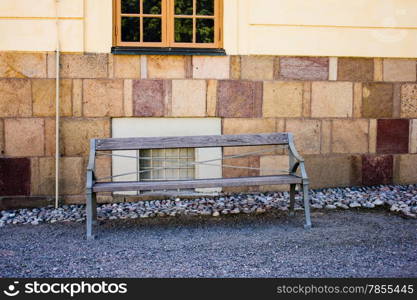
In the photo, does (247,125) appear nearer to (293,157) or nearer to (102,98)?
(293,157)

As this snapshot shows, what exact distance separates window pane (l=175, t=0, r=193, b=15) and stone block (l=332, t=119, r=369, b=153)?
2508 mm

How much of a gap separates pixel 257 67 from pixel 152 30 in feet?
4.90

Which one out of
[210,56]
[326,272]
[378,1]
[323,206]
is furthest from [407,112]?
[326,272]

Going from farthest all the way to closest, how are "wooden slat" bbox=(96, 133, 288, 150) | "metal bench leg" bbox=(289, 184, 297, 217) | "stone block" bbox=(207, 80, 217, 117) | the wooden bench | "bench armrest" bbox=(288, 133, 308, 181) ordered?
"stone block" bbox=(207, 80, 217, 117), "metal bench leg" bbox=(289, 184, 297, 217), "wooden slat" bbox=(96, 133, 288, 150), "bench armrest" bbox=(288, 133, 308, 181), the wooden bench

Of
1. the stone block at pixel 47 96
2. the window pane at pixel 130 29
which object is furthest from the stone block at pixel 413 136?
the stone block at pixel 47 96

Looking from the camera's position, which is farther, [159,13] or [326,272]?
[159,13]

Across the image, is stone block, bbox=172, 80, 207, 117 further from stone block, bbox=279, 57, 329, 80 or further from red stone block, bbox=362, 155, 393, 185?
red stone block, bbox=362, 155, 393, 185

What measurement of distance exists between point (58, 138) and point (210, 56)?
2254 millimetres

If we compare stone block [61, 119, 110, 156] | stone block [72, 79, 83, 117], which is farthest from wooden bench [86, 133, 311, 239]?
stone block [72, 79, 83, 117]

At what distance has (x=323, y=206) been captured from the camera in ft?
18.7

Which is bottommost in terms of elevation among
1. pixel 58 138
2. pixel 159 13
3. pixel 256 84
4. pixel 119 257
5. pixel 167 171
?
pixel 119 257

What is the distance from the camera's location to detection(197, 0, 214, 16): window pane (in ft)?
20.6

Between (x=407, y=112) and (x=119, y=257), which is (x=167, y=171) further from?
(x=407, y=112)

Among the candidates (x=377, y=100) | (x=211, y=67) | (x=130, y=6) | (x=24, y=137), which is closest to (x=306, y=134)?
(x=377, y=100)
